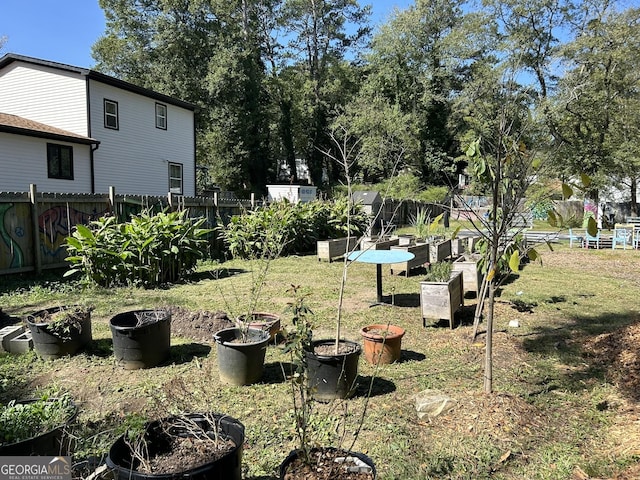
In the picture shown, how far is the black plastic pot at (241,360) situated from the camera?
4043mm

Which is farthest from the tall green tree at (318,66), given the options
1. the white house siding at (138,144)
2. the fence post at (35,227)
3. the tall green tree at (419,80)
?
the fence post at (35,227)

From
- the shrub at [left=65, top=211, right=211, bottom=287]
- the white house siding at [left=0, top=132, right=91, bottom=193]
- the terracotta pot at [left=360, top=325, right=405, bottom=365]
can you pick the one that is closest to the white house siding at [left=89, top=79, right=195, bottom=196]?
the white house siding at [left=0, top=132, right=91, bottom=193]

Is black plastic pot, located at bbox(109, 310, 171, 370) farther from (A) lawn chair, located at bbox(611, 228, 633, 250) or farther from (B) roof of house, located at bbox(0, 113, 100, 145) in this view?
(A) lawn chair, located at bbox(611, 228, 633, 250)

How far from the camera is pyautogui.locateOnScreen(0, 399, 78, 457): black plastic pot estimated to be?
2.20 metres

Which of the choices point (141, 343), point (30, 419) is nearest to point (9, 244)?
point (141, 343)

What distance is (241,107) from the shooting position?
1204 inches

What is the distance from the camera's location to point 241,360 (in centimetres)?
405

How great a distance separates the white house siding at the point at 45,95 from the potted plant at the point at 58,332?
44.6ft

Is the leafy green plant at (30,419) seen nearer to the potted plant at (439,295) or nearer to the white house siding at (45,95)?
the potted plant at (439,295)

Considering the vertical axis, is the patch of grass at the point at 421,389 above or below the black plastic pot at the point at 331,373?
below

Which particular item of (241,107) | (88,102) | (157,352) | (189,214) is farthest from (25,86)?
(157,352)

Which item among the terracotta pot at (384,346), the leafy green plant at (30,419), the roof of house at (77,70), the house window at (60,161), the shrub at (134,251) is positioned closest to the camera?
the leafy green plant at (30,419)

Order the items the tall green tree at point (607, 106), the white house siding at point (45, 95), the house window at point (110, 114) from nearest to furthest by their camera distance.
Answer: the white house siding at point (45, 95) → the house window at point (110, 114) → the tall green tree at point (607, 106)

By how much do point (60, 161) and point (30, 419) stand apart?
15.6 metres
